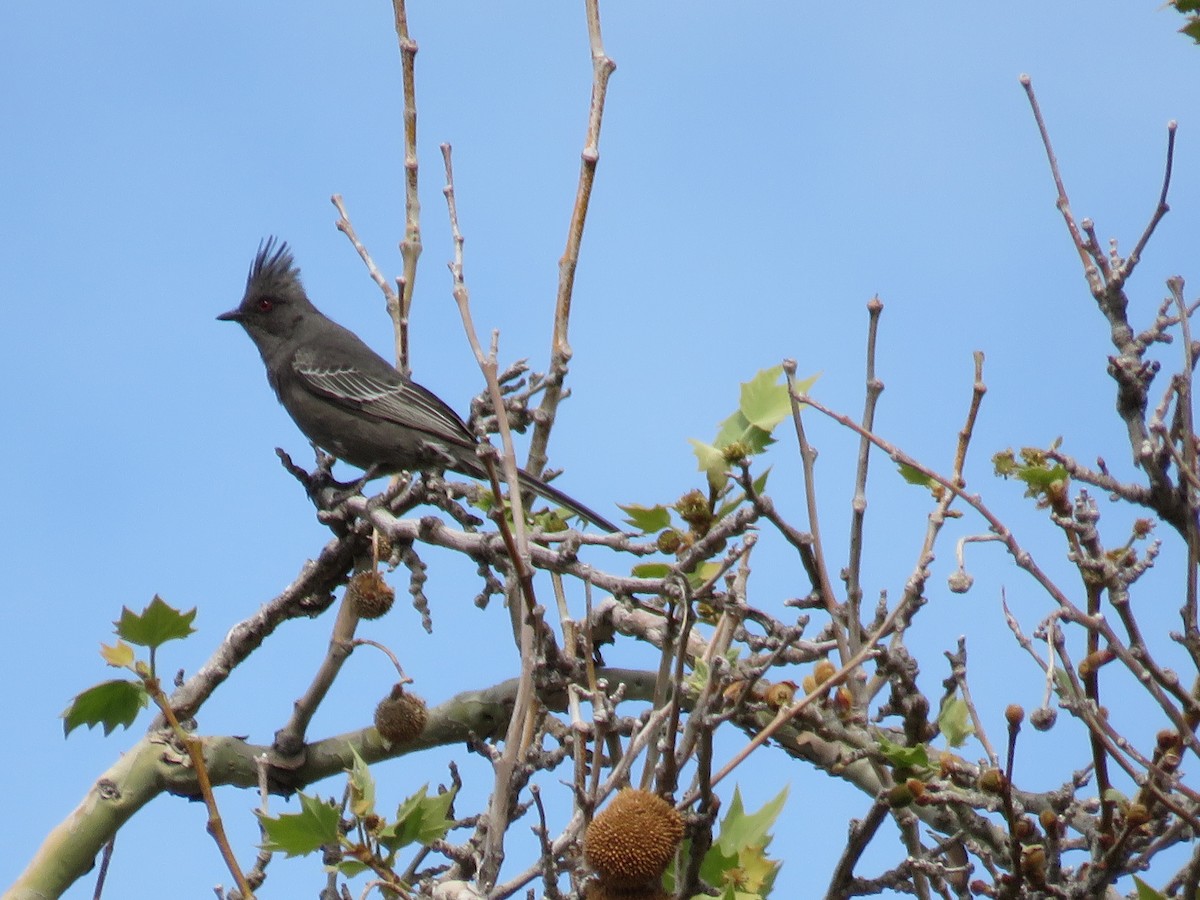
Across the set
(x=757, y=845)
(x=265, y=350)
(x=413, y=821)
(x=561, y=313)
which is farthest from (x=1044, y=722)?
(x=265, y=350)

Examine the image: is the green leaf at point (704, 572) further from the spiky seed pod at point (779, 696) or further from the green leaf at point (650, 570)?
the spiky seed pod at point (779, 696)

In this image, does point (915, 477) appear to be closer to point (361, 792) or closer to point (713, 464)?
point (713, 464)

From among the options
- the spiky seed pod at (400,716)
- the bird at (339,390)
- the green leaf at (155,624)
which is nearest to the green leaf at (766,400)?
the green leaf at (155,624)

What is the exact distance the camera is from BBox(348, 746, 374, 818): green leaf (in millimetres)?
2729

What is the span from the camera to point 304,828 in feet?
9.05

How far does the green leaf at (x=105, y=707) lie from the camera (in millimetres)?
3363

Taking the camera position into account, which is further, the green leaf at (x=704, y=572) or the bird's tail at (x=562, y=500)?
the bird's tail at (x=562, y=500)

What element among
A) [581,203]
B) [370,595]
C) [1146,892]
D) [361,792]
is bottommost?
[1146,892]

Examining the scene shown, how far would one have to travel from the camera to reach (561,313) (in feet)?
13.3

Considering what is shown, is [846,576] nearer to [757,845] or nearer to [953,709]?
[953,709]

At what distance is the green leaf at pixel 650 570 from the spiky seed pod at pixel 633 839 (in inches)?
33.2

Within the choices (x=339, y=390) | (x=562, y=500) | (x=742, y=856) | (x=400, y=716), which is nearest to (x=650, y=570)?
(x=742, y=856)

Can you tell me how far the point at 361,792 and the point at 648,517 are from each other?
932mm

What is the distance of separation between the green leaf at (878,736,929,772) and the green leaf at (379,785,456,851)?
930 mm
